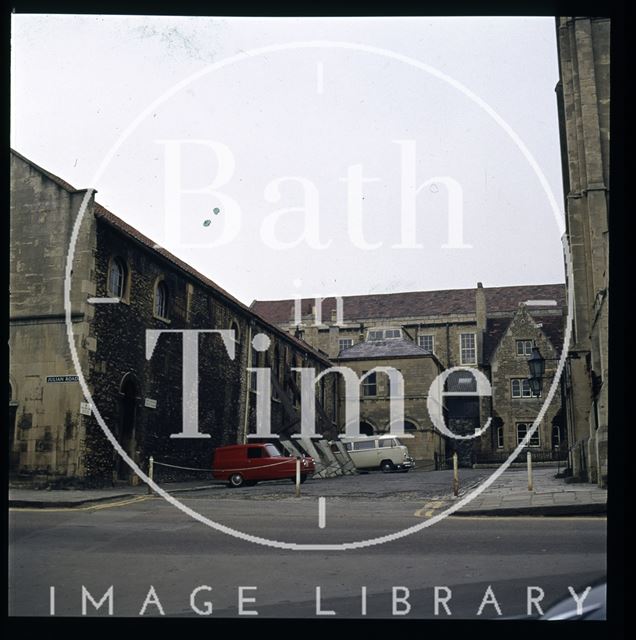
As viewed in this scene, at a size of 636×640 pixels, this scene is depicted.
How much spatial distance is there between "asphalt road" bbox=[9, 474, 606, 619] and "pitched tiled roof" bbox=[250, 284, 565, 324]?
38154mm

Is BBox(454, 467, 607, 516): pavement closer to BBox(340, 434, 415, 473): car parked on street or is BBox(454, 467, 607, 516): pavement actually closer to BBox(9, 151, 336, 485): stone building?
BBox(9, 151, 336, 485): stone building

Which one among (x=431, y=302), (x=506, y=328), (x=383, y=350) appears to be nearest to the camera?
(x=383, y=350)

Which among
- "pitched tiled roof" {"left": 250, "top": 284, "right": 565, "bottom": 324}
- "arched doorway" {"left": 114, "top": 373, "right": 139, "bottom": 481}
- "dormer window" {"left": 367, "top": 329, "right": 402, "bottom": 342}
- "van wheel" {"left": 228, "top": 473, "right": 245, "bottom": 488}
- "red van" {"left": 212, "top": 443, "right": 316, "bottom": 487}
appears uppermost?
"pitched tiled roof" {"left": 250, "top": 284, "right": 565, "bottom": 324}

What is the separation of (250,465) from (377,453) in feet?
31.6

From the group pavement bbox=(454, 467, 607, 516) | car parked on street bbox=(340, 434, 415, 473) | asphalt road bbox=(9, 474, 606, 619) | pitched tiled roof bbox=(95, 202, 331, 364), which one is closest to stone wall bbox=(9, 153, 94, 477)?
pitched tiled roof bbox=(95, 202, 331, 364)

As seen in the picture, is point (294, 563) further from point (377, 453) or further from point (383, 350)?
point (383, 350)

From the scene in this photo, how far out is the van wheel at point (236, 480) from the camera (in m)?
19.2

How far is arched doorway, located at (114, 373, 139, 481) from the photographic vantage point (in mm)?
18406

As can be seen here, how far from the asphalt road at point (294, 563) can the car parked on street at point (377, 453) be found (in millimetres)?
15988

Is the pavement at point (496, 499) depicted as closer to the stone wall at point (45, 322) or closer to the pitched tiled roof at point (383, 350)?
the stone wall at point (45, 322)

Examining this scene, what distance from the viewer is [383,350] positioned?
42406mm

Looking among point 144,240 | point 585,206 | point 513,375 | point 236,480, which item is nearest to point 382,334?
point 513,375
